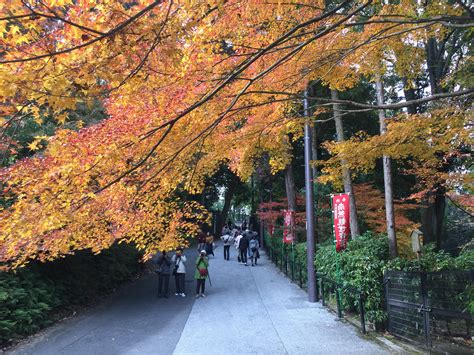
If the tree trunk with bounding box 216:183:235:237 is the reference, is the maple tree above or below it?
below

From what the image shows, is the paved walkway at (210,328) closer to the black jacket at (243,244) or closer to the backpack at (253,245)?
the black jacket at (243,244)

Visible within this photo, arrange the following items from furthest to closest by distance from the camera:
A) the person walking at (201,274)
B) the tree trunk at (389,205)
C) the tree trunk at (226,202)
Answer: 1. the tree trunk at (226,202)
2. the person walking at (201,274)
3. the tree trunk at (389,205)

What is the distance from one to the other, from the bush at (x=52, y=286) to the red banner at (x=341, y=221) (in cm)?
772

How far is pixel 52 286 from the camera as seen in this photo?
11.1 meters

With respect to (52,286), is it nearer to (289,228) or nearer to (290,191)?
(289,228)

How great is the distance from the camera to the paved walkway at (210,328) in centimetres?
747

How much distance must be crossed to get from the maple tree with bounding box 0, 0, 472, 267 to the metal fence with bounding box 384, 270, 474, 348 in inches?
107

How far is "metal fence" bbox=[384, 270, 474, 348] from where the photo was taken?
19.1 ft

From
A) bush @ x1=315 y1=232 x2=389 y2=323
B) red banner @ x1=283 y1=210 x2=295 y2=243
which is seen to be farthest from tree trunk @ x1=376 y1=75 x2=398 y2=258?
red banner @ x1=283 y1=210 x2=295 y2=243

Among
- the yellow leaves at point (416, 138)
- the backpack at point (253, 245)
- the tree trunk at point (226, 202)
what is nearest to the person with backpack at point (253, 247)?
the backpack at point (253, 245)

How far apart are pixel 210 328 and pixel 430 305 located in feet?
15.5

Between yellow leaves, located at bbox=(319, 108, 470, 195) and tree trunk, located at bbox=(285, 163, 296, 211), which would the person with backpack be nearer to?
tree trunk, located at bbox=(285, 163, 296, 211)

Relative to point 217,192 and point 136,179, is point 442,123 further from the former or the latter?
point 217,192

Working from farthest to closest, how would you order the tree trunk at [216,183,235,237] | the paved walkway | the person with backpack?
the tree trunk at [216,183,235,237]
the person with backpack
the paved walkway
